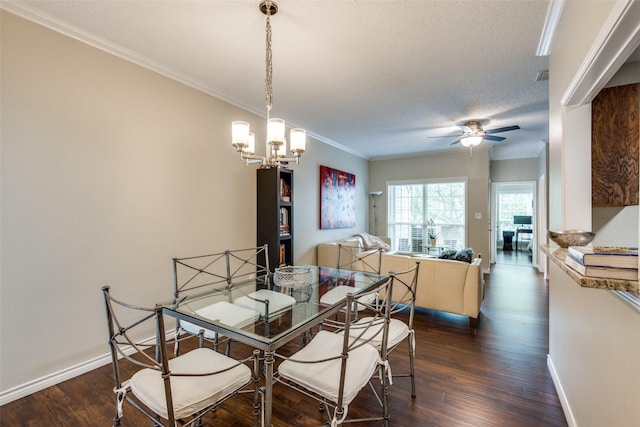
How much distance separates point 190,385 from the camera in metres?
1.31

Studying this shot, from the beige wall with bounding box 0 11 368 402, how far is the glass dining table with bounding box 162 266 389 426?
0.97 meters

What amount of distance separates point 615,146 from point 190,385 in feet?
Answer: 8.05

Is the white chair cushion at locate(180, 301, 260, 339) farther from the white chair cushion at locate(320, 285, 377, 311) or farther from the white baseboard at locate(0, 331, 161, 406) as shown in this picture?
the white baseboard at locate(0, 331, 161, 406)

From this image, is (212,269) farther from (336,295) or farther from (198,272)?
(336,295)

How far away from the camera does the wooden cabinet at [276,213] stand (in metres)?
3.52

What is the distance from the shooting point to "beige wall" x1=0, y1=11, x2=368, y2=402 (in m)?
1.91

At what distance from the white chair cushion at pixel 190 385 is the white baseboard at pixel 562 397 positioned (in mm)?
1916

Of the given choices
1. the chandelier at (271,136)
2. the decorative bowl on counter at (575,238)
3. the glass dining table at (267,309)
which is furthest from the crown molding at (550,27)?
the glass dining table at (267,309)

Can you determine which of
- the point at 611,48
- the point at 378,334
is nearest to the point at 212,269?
the point at 378,334

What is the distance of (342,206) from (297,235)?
5.10ft

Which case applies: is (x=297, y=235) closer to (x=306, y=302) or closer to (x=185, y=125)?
(x=185, y=125)

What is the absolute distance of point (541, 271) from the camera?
578 cm

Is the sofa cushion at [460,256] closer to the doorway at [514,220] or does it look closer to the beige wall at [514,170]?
the beige wall at [514,170]

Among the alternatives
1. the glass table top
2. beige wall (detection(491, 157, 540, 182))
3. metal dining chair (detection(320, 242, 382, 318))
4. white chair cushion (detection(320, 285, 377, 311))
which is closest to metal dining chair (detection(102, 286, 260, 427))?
the glass table top
